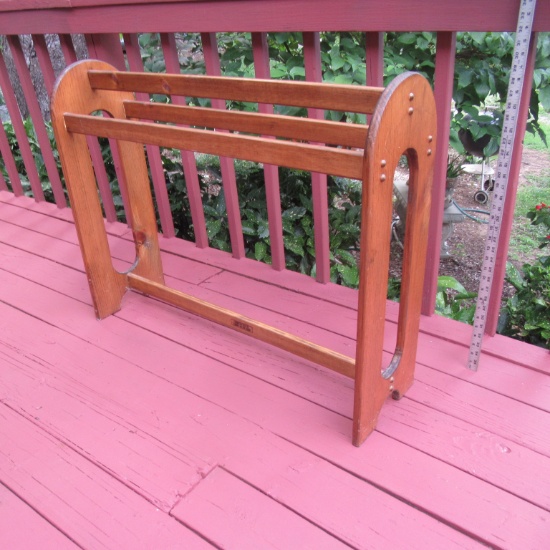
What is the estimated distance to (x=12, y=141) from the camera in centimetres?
398

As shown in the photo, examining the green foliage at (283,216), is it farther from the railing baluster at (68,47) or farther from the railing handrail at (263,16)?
the railing handrail at (263,16)

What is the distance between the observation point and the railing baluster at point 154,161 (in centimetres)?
229

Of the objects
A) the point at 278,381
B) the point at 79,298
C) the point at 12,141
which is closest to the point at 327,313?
the point at 278,381

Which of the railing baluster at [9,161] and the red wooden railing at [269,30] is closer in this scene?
the red wooden railing at [269,30]

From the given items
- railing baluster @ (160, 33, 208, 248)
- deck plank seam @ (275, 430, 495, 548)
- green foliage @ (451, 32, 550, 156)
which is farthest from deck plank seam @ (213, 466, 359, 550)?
green foliage @ (451, 32, 550, 156)

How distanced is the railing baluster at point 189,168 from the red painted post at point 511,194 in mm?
1296

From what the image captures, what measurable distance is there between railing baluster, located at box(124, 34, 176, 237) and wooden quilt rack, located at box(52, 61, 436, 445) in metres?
0.40

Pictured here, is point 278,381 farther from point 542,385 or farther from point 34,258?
point 34,258

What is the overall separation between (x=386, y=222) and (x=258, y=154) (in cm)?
36

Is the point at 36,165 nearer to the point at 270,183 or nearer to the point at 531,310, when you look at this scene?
the point at 270,183

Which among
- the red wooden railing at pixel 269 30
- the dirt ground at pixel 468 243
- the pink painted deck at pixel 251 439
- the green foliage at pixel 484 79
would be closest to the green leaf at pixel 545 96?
the green foliage at pixel 484 79

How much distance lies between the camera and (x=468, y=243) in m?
4.96

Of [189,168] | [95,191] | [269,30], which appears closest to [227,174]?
[189,168]

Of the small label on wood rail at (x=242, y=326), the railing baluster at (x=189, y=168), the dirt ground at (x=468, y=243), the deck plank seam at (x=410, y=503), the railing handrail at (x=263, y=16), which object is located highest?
the railing handrail at (x=263, y=16)
